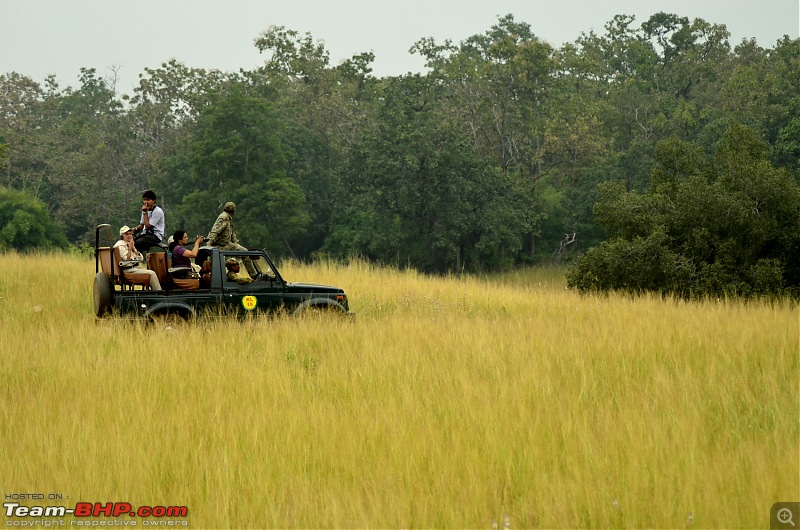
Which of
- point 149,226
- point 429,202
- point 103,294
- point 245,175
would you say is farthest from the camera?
point 245,175

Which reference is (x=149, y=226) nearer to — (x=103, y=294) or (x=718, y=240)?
(x=103, y=294)

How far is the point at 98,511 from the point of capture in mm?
6125

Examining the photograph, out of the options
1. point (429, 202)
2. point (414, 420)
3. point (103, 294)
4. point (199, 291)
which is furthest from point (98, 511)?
point (429, 202)

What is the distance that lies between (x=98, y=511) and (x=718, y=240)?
18.0m

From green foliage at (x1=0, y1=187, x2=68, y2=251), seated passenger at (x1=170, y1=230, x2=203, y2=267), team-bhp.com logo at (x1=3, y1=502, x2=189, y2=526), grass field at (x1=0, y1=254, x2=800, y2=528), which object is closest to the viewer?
grass field at (x1=0, y1=254, x2=800, y2=528)

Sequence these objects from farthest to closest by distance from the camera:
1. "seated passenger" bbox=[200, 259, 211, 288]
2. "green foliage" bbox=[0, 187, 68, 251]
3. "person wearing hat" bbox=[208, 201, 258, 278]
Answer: "green foliage" bbox=[0, 187, 68, 251] → "person wearing hat" bbox=[208, 201, 258, 278] → "seated passenger" bbox=[200, 259, 211, 288]

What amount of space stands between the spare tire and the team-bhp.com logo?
7.08 metres

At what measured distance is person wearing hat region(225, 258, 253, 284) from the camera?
13.8 meters

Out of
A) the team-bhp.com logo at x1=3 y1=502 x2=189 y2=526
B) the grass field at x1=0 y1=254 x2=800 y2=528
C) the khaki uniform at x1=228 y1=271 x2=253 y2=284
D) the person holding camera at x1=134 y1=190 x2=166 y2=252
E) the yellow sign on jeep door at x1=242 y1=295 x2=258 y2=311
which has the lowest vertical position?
the team-bhp.com logo at x1=3 y1=502 x2=189 y2=526

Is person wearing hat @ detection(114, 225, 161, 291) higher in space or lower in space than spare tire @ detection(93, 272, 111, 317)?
higher

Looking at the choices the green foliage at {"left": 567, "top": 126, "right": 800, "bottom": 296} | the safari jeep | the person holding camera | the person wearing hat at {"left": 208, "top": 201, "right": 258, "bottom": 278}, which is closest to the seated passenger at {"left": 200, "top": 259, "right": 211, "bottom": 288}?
the safari jeep

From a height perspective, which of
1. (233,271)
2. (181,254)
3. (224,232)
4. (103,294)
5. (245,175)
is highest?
(245,175)

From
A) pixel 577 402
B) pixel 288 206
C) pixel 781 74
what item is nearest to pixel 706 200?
pixel 577 402

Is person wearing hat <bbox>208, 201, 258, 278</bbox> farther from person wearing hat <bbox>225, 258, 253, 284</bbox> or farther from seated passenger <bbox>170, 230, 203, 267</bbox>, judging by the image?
person wearing hat <bbox>225, 258, 253, 284</bbox>
